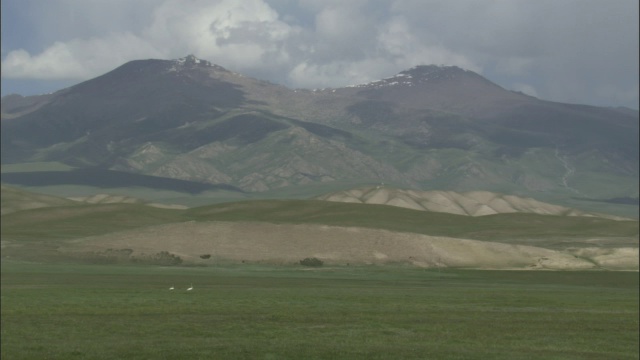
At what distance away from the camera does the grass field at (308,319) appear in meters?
43.3

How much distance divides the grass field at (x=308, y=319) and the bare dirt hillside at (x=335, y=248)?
37.1 meters

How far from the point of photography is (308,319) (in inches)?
2210

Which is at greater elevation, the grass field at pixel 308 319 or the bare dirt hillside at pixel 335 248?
the bare dirt hillside at pixel 335 248

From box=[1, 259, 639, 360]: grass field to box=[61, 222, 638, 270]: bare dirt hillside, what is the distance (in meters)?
37.1

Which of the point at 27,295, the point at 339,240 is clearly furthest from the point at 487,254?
the point at 27,295

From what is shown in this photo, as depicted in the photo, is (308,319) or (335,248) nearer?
(308,319)

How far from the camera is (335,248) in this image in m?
143

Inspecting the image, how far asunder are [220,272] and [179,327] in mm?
→ 63505

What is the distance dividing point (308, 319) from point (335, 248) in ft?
285

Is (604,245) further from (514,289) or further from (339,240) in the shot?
(514,289)

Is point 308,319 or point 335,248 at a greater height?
point 335,248

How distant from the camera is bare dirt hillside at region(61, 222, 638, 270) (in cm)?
13738

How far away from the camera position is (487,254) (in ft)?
471

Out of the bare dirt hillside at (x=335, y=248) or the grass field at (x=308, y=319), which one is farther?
the bare dirt hillside at (x=335, y=248)
